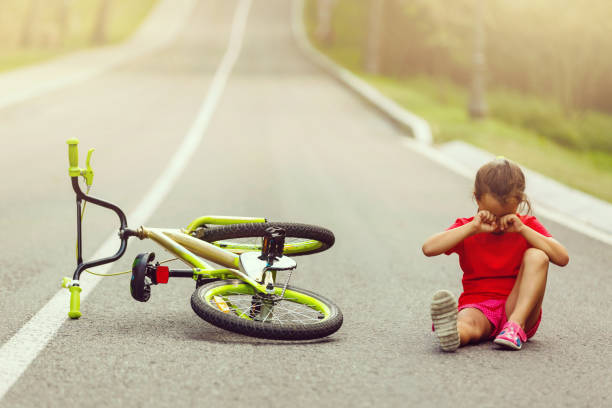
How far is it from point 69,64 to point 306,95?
440 inches

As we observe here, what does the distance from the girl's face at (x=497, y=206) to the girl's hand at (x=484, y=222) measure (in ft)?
0.21

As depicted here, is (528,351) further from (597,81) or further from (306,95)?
(597,81)

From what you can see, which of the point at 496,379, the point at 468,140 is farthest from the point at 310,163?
the point at 496,379

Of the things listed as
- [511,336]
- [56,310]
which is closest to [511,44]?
[511,336]

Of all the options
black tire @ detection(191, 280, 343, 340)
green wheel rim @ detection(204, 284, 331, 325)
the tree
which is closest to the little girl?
black tire @ detection(191, 280, 343, 340)

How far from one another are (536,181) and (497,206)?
7.22 metres

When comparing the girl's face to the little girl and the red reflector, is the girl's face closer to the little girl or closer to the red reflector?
the little girl

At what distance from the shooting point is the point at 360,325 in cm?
486

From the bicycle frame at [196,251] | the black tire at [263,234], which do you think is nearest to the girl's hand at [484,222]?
the black tire at [263,234]

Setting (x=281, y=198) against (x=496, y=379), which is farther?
(x=281, y=198)

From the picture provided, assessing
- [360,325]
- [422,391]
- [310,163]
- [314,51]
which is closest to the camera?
[422,391]

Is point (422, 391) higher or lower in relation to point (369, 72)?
higher

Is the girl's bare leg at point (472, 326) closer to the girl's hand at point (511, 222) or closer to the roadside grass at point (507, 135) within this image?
the girl's hand at point (511, 222)

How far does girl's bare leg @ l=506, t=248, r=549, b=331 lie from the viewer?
436 centimetres
